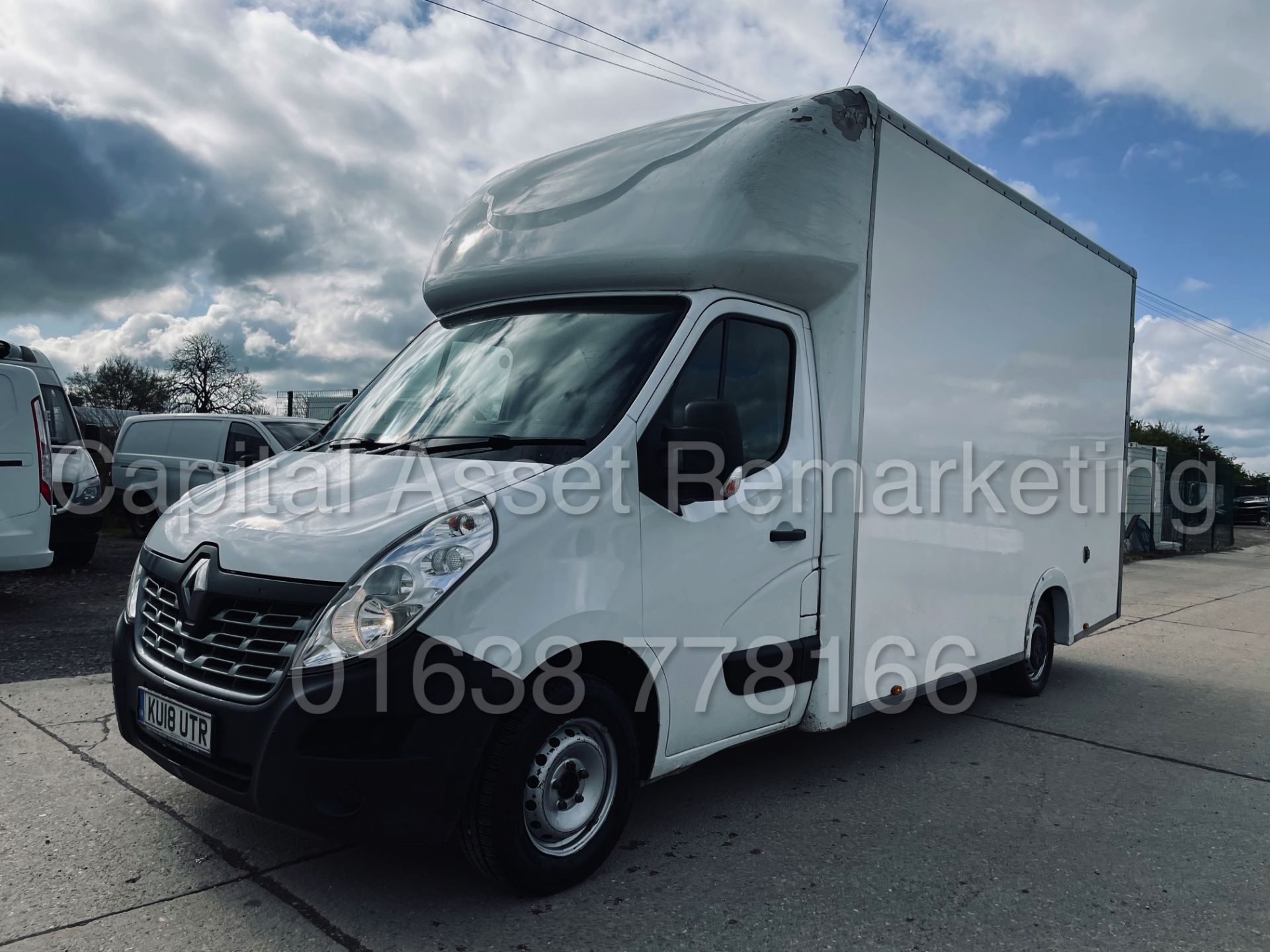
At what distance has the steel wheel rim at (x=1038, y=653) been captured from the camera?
268 inches

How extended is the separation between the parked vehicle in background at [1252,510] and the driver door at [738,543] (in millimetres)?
45264

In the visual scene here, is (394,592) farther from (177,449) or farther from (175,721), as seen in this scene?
(177,449)

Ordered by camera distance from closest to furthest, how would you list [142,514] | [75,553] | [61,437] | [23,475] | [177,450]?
[23,475], [75,553], [61,437], [177,450], [142,514]

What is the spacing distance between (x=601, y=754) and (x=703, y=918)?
0.63 m

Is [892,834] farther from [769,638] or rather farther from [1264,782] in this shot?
[1264,782]

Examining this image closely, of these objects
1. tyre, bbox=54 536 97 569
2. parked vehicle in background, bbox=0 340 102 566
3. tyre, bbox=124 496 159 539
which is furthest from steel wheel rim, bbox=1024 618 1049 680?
tyre, bbox=124 496 159 539

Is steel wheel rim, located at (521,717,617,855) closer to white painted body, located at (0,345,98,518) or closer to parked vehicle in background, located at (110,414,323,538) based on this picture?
white painted body, located at (0,345,98,518)

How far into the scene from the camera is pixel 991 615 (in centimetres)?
586

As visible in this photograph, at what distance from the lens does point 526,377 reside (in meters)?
3.98

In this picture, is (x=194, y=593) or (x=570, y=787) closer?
(x=194, y=593)

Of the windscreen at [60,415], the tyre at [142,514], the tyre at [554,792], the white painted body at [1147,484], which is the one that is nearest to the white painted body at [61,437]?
the windscreen at [60,415]

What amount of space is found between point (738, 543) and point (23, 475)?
6841 mm

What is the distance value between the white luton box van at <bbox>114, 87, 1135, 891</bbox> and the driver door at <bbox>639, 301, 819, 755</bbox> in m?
0.01

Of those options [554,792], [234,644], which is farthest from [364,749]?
[554,792]
